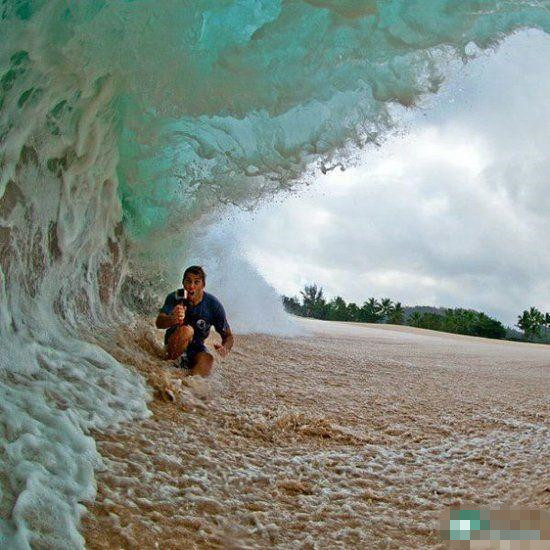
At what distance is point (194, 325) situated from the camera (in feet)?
18.5

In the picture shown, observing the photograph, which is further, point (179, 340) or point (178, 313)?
point (179, 340)

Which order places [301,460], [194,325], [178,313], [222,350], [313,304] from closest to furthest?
[301,460]
[178,313]
[222,350]
[194,325]
[313,304]

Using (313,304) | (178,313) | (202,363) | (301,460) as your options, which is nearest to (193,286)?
(178,313)

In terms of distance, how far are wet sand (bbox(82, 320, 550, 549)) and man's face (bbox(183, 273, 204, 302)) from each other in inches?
25.9

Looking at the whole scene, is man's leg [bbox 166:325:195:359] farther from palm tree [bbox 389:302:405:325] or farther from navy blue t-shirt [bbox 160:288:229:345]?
palm tree [bbox 389:302:405:325]

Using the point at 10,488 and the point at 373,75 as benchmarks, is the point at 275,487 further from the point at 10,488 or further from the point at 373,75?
the point at 373,75

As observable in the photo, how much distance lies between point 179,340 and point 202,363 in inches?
12.3

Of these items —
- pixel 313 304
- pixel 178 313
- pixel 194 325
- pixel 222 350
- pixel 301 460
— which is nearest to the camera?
pixel 301 460

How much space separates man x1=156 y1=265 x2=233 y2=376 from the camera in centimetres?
546

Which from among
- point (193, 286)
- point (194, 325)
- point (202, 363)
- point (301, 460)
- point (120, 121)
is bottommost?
point (301, 460)

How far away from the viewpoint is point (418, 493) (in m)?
3.57

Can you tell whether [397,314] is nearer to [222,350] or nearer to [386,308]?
[386,308]

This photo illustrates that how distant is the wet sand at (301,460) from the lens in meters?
2.88

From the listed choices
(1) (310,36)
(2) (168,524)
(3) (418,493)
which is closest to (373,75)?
(1) (310,36)
